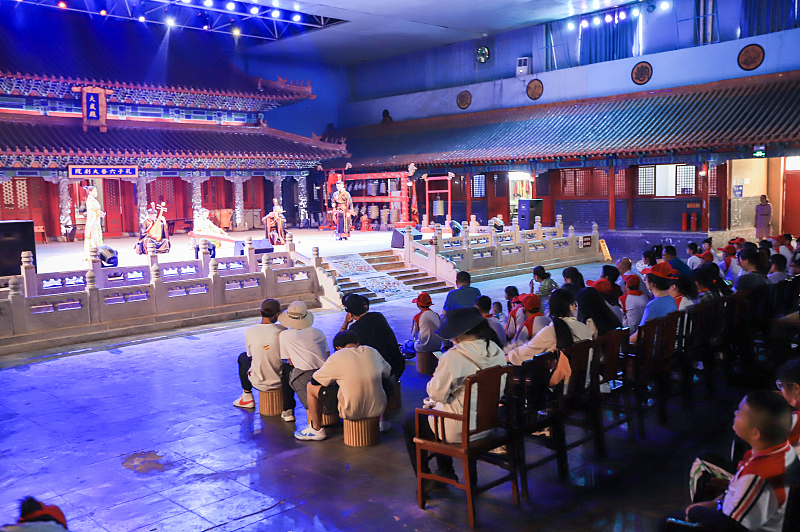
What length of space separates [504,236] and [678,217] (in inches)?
249

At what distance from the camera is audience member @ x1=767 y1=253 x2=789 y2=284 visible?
8.55 m

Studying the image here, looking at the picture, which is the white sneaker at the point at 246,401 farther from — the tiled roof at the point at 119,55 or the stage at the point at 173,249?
the tiled roof at the point at 119,55

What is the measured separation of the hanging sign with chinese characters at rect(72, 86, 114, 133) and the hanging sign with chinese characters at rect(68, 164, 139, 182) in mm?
1722

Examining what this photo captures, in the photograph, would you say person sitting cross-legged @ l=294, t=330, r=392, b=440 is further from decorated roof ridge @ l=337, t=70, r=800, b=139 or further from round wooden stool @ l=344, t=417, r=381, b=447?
decorated roof ridge @ l=337, t=70, r=800, b=139

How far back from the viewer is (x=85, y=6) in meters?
24.0

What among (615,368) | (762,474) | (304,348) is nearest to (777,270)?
(615,368)

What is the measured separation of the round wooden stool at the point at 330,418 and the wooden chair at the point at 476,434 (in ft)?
5.95

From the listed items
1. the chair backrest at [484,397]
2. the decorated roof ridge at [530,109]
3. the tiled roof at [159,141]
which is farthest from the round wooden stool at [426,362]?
the decorated roof ridge at [530,109]

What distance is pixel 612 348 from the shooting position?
5613mm

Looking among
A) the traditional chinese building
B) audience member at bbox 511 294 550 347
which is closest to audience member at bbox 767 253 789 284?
audience member at bbox 511 294 550 347

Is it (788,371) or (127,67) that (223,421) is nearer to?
(788,371)

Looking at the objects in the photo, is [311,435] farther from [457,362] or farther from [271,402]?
[457,362]

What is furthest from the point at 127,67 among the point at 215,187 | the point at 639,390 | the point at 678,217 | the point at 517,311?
the point at 639,390

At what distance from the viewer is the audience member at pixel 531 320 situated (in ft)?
20.4
